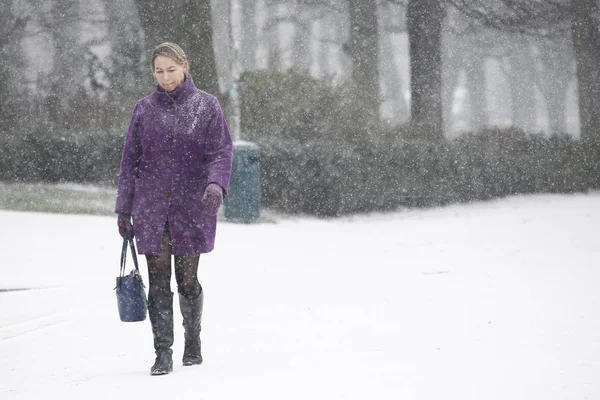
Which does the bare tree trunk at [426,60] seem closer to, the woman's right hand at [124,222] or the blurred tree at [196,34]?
the blurred tree at [196,34]

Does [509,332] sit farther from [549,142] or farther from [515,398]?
[549,142]

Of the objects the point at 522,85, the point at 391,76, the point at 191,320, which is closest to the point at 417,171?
the point at 191,320

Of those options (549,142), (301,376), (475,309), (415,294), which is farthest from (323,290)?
(549,142)

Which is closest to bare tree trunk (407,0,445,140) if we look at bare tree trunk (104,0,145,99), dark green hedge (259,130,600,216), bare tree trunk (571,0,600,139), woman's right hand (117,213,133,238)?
dark green hedge (259,130,600,216)

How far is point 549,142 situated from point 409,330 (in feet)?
46.4

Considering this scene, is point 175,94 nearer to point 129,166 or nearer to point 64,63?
point 129,166

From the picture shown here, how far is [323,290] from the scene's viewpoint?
8.63m

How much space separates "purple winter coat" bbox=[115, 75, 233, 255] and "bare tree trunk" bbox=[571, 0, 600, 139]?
17014 mm

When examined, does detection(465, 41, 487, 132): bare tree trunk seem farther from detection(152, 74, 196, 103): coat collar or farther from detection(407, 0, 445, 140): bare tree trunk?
detection(152, 74, 196, 103): coat collar

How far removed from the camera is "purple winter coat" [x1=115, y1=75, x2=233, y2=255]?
5191mm

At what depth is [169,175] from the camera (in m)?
5.20

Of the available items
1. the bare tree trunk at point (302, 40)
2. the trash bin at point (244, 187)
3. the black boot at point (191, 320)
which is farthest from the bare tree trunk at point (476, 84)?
the black boot at point (191, 320)

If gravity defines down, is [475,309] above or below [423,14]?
below

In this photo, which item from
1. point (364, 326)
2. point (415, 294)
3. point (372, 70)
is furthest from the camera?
point (372, 70)
